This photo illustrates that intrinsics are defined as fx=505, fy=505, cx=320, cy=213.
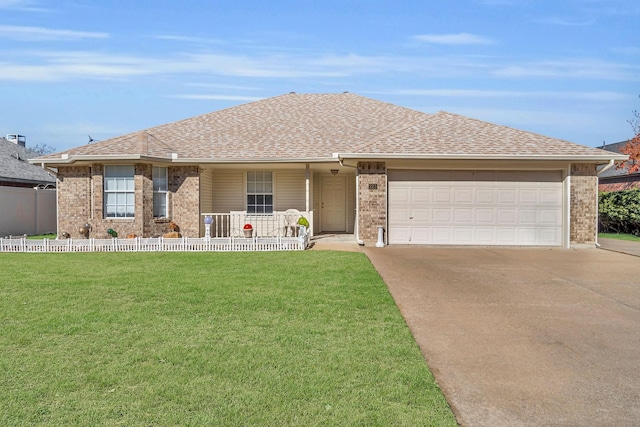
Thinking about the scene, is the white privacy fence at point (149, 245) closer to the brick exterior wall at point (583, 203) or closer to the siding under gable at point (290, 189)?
the siding under gable at point (290, 189)

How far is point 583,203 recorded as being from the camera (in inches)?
619

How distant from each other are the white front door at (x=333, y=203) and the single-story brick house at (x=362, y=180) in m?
0.06

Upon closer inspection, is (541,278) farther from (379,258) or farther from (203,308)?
(203,308)

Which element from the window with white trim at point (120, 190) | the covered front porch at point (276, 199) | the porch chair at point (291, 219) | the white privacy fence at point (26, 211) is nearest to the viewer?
the window with white trim at point (120, 190)

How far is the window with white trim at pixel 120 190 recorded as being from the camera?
55.4 ft

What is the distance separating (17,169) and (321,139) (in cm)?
1552

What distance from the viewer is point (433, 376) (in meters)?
4.75

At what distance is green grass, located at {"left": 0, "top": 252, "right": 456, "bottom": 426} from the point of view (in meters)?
3.94

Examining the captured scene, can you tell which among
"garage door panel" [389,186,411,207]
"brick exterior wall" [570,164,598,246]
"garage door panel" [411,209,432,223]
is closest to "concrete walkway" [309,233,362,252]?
"garage door panel" [389,186,411,207]

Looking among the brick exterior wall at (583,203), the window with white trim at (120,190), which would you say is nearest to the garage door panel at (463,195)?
the brick exterior wall at (583,203)

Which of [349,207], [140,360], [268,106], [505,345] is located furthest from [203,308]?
[268,106]

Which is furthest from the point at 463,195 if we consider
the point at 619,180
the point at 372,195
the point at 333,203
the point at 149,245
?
the point at 619,180

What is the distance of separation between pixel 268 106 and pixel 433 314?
691 inches

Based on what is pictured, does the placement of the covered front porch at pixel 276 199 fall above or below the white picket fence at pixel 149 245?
above
